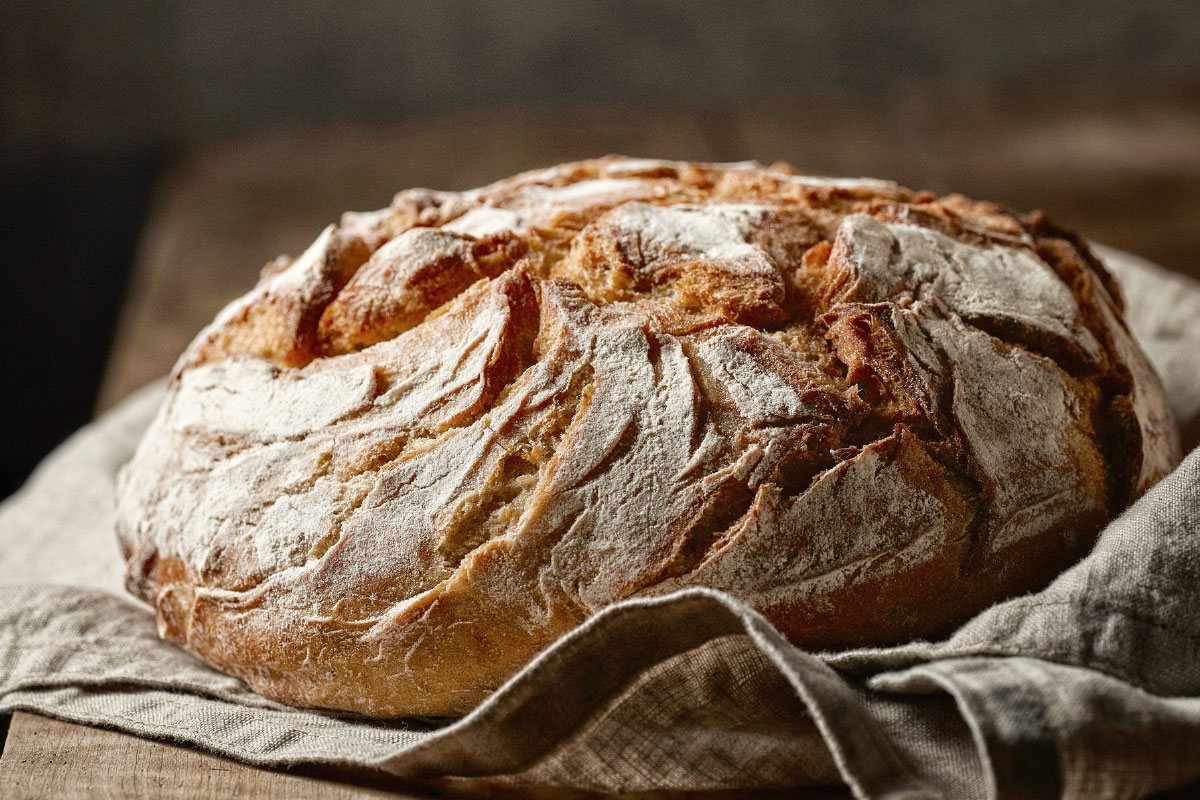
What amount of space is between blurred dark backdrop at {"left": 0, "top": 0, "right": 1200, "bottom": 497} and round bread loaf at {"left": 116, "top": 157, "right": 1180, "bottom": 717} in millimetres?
2516

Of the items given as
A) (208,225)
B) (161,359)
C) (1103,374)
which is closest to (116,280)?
(208,225)

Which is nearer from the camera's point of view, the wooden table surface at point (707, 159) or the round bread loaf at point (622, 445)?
the round bread loaf at point (622, 445)

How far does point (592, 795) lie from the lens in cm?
104

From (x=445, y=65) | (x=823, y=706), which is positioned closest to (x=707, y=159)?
(x=445, y=65)

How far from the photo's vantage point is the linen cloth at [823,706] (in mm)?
876

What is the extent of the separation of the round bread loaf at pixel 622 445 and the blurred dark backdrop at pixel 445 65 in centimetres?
252

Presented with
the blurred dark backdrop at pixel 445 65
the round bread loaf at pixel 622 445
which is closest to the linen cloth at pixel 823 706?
the round bread loaf at pixel 622 445

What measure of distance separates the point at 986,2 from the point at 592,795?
369cm

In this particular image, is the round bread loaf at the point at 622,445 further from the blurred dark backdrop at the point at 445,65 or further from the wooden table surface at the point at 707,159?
the blurred dark backdrop at the point at 445,65

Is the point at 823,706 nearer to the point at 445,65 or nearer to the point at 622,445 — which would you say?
the point at 622,445

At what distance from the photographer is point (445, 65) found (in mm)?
4285

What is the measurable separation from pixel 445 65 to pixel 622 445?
3523 millimetres

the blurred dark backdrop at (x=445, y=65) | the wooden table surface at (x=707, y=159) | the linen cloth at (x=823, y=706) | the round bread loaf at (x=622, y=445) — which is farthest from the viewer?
the blurred dark backdrop at (x=445, y=65)

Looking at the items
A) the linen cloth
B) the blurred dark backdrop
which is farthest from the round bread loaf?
the blurred dark backdrop
